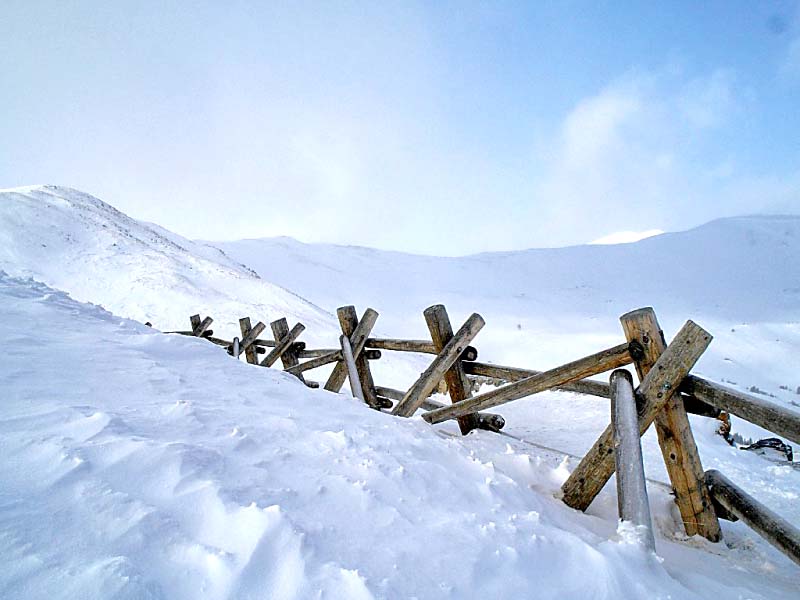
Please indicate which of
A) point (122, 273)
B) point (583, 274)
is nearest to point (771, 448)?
point (122, 273)

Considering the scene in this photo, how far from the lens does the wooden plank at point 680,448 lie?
2.36 m

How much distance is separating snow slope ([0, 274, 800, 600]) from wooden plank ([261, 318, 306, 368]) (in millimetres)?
3563

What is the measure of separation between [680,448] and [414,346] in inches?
88.9

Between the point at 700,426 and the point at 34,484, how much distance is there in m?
6.40

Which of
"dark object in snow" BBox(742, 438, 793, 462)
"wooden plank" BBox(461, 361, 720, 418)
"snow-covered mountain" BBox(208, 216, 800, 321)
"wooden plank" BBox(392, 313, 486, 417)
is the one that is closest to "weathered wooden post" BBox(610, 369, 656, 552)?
"wooden plank" BBox(461, 361, 720, 418)

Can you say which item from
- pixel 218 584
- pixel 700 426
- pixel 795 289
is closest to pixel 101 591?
pixel 218 584

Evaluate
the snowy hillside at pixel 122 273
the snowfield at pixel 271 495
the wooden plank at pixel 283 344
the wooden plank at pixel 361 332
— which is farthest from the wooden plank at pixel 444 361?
A: the snowy hillside at pixel 122 273

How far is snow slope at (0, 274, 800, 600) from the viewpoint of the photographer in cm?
101

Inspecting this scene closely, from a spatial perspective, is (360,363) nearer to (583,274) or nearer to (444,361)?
(444,361)

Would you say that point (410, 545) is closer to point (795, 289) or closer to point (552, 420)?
point (552, 420)

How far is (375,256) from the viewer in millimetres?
39969

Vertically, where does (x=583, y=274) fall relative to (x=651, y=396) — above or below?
above

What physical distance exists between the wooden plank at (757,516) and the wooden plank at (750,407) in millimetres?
476

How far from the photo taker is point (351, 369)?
4656 millimetres
